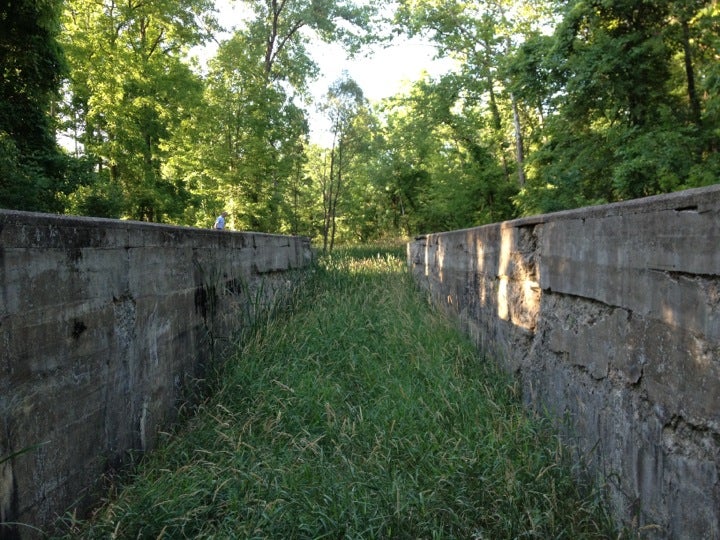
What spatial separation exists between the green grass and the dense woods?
6.77 metres

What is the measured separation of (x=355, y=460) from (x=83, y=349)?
146 centimetres

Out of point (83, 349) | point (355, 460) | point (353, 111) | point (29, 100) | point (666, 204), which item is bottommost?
point (355, 460)

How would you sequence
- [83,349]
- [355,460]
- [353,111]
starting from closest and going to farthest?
[83,349] < [355,460] < [353,111]

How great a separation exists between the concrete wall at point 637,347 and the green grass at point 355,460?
0.26 meters

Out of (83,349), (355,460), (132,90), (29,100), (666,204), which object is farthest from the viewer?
(132,90)

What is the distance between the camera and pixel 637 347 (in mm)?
2125

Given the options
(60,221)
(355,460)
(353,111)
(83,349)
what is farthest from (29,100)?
(353,111)

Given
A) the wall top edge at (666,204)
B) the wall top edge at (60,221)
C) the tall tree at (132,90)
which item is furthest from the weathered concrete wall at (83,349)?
the tall tree at (132,90)

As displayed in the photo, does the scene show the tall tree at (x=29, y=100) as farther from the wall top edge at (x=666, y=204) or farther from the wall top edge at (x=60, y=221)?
the wall top edge at (x=666, y=204)

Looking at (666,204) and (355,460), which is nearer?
(666,204)

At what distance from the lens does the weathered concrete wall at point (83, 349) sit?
2.03 metres

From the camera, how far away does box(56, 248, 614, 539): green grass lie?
2.23m

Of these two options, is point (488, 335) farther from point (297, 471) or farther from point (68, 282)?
point (68, 282)

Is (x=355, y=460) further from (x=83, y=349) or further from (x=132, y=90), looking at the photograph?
(x=132, y=90)
